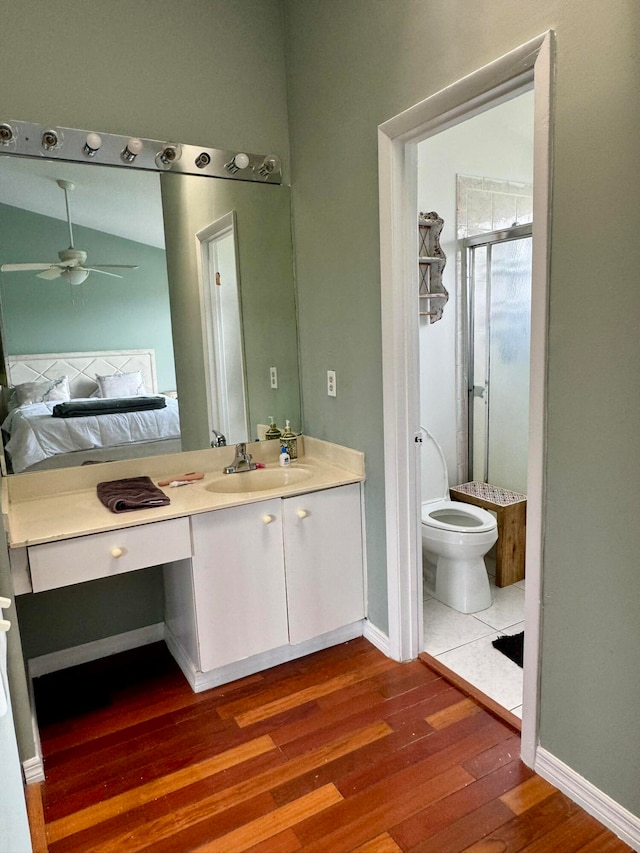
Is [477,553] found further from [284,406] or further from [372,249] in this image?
[372,249]

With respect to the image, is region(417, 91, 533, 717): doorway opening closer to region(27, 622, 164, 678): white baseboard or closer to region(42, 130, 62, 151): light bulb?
region(27, 622, 164, 678): white baseboard

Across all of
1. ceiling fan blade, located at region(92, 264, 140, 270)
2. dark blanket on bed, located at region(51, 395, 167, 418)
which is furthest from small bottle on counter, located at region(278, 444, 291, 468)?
ceiling fan blade, located at region(92, 264, 140, 270)

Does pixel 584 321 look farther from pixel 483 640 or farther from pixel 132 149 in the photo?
pixel 132 149

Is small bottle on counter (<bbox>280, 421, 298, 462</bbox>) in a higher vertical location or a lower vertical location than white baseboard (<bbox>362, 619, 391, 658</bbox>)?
higher

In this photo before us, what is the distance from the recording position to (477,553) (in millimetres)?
2670

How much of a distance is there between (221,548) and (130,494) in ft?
1.28

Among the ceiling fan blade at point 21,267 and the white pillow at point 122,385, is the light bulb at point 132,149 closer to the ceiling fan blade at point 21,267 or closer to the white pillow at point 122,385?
the ceiling fan blade at point 21,267

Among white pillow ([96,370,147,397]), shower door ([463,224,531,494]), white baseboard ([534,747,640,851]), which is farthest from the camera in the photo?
shower door ([463,224,531,494])

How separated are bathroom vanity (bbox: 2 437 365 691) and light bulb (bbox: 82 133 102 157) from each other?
1.20 meters

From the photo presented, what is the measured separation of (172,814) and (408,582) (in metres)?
1.11

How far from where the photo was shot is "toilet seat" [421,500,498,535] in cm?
279

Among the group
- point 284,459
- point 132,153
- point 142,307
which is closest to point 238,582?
point 284,459

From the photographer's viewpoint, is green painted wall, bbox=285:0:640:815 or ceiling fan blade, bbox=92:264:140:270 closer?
green painted wall, bbox=285:0:640:815

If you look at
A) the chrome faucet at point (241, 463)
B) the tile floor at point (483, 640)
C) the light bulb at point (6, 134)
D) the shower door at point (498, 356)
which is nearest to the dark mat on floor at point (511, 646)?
the tile floor at point (483, 640)
